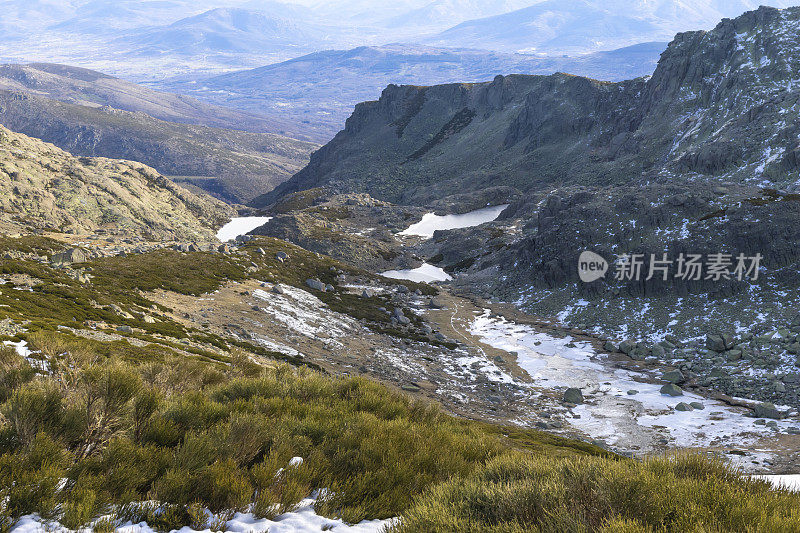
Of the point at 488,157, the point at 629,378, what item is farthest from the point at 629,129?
the point at 629,378

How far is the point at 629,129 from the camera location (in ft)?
393

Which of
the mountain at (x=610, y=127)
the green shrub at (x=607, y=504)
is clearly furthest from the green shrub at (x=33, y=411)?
the mountain at (x=610, y=127)

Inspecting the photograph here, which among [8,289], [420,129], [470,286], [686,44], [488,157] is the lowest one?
[470,286]

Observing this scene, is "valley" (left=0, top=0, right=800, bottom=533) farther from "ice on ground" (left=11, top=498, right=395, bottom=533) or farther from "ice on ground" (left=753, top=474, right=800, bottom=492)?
"ice on ground" (left=753, top=474, right=800, bottom=492)

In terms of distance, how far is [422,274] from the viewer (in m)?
85.5

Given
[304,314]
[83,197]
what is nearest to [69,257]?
[304,314]

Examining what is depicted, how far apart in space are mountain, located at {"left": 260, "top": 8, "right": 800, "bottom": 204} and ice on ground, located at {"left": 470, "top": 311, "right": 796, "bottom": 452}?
4822cm

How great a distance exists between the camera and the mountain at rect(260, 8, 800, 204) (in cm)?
7962

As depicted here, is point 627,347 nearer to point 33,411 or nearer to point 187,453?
point 187,453

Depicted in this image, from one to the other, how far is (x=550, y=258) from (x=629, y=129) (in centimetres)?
7669

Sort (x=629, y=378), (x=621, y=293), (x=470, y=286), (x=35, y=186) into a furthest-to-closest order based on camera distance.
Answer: (x=35, y=186) → (x=470, y=286) → (x=621, y=293) → (x=629, y=378)

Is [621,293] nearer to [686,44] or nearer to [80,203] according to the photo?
[686,44]

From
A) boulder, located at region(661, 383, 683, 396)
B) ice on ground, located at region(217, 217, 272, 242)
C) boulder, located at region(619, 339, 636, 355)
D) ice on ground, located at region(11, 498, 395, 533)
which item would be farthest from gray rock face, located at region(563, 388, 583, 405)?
ice on ground, located at region(217, 217, 272, 242)

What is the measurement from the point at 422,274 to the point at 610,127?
250ft
